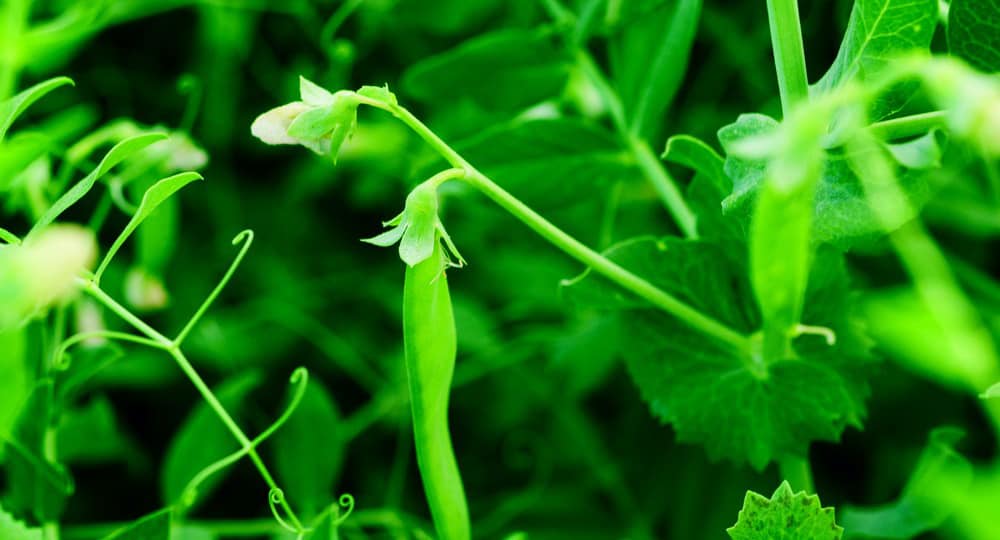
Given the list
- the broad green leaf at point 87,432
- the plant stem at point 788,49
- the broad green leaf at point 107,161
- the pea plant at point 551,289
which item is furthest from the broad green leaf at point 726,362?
the broad green leaf at point 87,432

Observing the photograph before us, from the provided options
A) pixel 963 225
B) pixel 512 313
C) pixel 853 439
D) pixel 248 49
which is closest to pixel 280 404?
pixel 512 313

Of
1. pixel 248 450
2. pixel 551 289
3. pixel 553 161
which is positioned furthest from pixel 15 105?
pixel 551 289

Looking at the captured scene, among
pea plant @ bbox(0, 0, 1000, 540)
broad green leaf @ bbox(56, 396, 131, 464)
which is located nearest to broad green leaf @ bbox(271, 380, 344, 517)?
pea plant @ bbox(0, 0, 1000, 540)

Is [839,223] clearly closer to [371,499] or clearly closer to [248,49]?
[371,499]

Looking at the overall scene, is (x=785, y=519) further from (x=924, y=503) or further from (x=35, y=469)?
→ (x=35, y=469)

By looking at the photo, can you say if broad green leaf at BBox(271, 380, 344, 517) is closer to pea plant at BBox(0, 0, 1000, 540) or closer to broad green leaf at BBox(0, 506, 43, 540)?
pea plant at BBox(0, 0, 1000, 540)

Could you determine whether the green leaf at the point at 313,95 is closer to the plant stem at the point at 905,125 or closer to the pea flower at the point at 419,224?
the pea flower at the point at 419,224

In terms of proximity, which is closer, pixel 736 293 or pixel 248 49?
pixel 736 293
